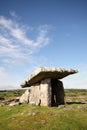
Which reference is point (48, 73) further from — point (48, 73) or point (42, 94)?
point (42, 94)

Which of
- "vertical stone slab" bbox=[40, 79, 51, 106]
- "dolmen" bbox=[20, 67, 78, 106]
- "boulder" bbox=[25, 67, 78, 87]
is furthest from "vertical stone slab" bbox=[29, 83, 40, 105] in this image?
"boulder" bbox=[25, 67, 78, 87]

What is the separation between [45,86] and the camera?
2641cm

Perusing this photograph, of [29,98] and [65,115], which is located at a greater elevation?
[29,98]

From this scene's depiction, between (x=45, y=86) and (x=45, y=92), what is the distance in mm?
825

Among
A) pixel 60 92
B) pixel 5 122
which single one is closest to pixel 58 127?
pixel 5 122

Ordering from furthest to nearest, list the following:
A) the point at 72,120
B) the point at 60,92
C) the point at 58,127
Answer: the point at 60,92 → the point at 72,120 → the point at 58,127

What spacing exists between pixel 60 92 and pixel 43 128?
13.1 metres

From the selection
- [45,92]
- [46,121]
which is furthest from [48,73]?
[46,121]

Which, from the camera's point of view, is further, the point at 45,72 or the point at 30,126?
the point at 45,72

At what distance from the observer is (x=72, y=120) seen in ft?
57.6

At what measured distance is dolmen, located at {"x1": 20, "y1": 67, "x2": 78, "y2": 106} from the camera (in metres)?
25.1

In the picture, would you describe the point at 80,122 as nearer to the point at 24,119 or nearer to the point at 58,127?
the point at 58,127

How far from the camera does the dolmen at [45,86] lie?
25.1 meters

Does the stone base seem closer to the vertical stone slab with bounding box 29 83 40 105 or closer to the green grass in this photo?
the vertical stone slab with bounding box 29 83 40 105
